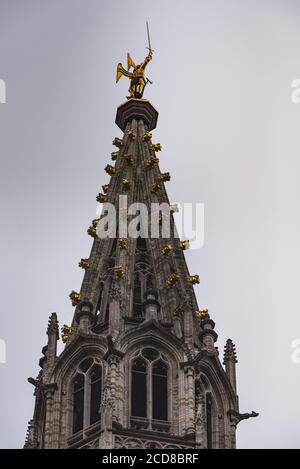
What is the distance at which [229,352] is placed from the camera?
314ft

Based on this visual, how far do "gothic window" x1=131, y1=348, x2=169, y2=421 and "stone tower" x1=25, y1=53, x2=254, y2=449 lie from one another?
0.04m

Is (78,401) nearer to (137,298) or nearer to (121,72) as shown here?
(137,298)

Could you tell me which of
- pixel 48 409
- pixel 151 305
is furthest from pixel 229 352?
pixel 48 409

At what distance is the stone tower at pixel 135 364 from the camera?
8775 cm

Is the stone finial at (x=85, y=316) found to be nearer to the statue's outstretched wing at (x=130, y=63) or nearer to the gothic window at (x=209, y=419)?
the gothic window at (x=209, y=419)

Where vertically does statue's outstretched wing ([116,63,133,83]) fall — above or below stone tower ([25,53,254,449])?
above

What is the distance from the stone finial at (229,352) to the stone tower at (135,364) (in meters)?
0.05

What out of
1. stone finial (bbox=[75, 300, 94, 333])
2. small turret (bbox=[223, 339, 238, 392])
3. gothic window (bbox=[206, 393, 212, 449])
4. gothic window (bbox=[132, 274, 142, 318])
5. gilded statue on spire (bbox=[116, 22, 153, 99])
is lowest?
gothic window (bbox=[206, 393, 212, 449])

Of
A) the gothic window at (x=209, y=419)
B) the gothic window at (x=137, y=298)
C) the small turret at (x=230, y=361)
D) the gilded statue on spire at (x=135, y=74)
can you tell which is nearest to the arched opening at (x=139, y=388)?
the gothic window at (x=209, y=419)

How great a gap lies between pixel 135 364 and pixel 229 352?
6.72m

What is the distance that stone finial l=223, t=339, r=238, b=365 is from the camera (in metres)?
95.2

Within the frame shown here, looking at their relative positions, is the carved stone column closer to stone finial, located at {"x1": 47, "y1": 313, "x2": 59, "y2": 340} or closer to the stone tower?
the stone tower

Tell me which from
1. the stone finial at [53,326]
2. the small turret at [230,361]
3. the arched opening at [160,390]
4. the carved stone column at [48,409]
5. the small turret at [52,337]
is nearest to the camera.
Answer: the arched opening at [160,390]

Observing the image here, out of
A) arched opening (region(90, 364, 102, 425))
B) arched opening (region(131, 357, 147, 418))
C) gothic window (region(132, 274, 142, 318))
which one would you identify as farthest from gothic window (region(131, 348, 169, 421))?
Answer: gothic window (region(132, 274, 142, 318))
